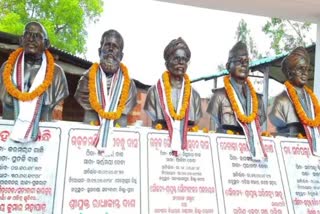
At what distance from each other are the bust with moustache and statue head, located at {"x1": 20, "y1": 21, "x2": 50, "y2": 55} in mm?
2121

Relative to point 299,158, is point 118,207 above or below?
below

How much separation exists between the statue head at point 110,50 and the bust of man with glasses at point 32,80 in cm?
36

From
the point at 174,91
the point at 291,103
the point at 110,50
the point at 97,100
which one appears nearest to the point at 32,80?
the point at 97,100

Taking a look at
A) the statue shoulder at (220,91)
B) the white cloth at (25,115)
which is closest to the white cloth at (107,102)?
the white cloth at (25,115)

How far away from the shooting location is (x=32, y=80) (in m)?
3.28

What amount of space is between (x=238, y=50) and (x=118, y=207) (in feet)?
5.51

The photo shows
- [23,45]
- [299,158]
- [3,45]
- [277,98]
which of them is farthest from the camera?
[3,45]

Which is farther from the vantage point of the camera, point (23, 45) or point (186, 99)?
point (186, 99)

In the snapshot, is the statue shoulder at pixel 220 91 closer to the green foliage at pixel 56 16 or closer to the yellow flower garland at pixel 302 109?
the yellow flower garland at pixel 302 109

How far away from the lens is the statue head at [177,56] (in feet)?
11.9

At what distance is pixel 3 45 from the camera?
216 inches

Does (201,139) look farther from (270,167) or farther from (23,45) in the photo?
(23,45)

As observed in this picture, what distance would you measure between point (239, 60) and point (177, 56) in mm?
576

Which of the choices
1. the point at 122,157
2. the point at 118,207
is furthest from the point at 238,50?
the point at 118,207
